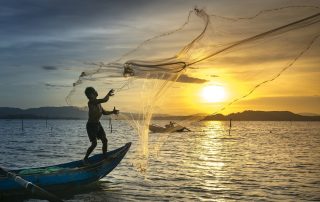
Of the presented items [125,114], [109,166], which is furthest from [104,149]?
[125,114]

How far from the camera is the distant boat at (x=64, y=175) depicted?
1627 centimetres

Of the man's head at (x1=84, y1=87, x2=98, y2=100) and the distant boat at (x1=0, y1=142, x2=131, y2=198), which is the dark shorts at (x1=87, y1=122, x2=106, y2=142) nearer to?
the man's head at (x1=84, y1=87, x2=98, y2=100)

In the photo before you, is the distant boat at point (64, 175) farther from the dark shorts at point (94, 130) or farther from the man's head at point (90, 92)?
the man's head at point (90, 92)

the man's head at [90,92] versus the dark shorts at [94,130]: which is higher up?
the man's head at [90,92]

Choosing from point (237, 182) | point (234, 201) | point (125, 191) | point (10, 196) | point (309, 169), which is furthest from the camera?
point (309, 169)

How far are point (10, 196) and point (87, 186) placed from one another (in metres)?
4.14

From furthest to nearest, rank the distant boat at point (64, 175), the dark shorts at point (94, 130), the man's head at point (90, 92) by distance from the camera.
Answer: the dark shorts at point (94, 130)
the man's head at point (90, 92)
the distant boat at point (64, 175)

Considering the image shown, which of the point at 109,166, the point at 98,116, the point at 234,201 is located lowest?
the point at 234,201

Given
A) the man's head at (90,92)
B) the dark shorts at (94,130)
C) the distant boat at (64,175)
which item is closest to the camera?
the distant boat at (64,175)

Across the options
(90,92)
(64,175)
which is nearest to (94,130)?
(90,92)

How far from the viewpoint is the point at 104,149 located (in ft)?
59.8

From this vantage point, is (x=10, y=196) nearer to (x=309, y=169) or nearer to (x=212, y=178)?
(x=212, y=178)

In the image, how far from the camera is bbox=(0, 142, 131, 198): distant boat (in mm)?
16266

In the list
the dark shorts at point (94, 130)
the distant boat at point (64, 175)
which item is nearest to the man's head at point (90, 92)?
the dark shorts at point (94, 130)
